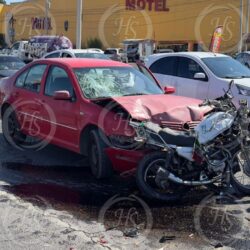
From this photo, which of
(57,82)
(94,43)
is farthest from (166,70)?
(94,43)

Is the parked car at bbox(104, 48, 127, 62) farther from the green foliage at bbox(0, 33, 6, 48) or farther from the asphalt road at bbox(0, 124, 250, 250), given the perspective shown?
the green foliage at bbox(0, 33, 6, 48)

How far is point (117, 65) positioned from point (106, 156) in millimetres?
1873

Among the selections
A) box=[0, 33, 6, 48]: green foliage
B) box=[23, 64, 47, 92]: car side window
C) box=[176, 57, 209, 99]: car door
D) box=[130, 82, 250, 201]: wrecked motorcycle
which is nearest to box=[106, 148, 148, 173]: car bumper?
box=[130, 82, 250, 201]: wrecked motorcycle

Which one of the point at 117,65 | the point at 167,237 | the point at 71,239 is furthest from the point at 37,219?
the point at 117,65

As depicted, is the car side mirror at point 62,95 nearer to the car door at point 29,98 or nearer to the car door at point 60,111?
the car door at point 60,111

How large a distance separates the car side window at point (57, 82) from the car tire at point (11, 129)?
1.20 meters

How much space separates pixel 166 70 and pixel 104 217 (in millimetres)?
7246

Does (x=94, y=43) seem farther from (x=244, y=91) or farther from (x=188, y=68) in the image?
(x=244, y=91)

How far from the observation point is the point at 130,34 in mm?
50719

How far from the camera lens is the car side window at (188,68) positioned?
37.1 feet

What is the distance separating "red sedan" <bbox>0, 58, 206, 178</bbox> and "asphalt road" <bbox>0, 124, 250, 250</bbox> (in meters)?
0.48

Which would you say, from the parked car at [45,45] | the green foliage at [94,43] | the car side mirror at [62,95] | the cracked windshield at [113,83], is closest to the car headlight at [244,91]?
the cracked windshield at [113,83]

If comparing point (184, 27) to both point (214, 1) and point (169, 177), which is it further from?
point (169, 177)

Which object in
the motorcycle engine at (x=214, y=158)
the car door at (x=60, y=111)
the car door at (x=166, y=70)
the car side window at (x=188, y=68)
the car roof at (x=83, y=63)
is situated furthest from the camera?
the car door at (x=166, y=70)
